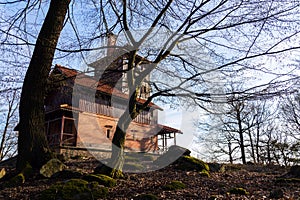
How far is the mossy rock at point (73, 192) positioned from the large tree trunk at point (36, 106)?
5.43ft

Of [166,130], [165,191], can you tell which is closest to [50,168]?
[165,191]

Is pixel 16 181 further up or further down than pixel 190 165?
further down

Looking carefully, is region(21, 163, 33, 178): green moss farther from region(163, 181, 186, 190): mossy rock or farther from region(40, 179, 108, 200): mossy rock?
region(163, 181, 186, 190): mossy rock

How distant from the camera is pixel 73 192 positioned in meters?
4.14

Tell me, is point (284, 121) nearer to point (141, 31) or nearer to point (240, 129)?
point (240, 129)

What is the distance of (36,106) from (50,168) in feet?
4.84

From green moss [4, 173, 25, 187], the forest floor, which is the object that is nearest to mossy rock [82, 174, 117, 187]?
the forest floor

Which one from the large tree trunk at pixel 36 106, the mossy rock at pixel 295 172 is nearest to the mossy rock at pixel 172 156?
the mossy rock at pixel 295 172

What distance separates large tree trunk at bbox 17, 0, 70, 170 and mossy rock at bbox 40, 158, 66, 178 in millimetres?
Result: 180

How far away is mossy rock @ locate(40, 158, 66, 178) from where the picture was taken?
17.6ft

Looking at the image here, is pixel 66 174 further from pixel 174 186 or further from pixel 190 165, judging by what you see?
pixel 190 165

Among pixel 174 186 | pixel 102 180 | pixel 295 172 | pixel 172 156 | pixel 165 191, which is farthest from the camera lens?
pixel 172 156

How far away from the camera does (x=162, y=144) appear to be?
72.8ft

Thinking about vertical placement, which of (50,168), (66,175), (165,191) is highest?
(50,168)
